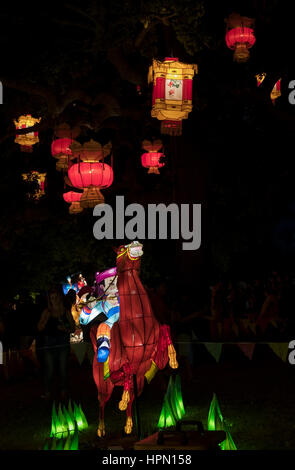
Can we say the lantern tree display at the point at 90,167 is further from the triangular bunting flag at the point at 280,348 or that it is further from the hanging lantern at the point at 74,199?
the triangular bunting flag at the point at 280,348

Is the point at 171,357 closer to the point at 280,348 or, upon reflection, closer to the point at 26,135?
the point at 280,348

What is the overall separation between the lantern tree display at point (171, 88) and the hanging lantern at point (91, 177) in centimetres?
122

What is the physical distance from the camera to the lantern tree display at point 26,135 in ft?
46.0

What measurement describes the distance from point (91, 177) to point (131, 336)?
332 centimetres

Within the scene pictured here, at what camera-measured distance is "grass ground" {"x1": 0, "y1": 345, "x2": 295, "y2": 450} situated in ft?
28.7

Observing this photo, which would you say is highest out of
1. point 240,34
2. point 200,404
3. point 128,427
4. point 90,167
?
point 240,34

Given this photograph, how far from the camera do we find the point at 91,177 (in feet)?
35.2

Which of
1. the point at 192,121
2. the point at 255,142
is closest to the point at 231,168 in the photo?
the point at 255,142

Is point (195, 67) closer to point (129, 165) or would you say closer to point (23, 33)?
point (23, 33)

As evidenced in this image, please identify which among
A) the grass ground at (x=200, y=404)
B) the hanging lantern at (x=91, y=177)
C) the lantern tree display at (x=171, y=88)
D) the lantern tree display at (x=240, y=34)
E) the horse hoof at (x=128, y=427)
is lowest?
the grass ground at (x=200, y=404)

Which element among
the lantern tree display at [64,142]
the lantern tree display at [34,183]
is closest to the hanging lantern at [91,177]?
the lantern tree display at [64,142]

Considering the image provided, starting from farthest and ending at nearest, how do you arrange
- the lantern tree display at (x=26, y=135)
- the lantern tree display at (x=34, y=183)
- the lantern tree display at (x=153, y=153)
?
1. the lantern tree display at (x=153, y=153)
2. the lantern tree display at (x=34, y=183)
3. the lantern tree display at (x=26, y=135)

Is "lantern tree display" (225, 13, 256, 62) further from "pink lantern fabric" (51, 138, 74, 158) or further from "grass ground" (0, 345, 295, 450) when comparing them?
"grass ground" (0, 345, 295, 450)

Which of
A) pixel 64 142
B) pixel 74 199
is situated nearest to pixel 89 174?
pixel 64 142
